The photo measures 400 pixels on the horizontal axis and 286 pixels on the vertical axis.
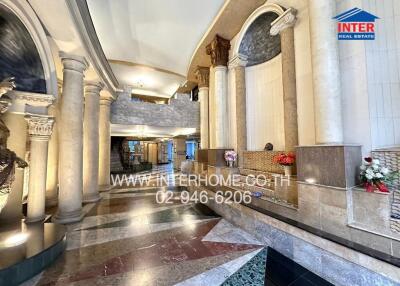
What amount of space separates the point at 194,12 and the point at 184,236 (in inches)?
256

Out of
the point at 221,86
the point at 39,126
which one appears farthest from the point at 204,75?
the point at 39,126

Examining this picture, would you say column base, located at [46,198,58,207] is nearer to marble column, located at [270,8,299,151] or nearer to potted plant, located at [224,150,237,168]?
potted plant, located at [224,150,237,168]

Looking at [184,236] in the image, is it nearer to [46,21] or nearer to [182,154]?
[46,21]

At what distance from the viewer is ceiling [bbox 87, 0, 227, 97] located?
5.64 metres

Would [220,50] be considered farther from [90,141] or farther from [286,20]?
[90,141]

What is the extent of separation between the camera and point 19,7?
120 inches

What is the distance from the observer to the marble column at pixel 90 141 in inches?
220

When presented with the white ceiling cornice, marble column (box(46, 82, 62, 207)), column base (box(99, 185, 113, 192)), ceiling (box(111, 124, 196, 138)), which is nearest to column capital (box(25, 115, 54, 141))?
the white ceiling cornice

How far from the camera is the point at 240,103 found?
6.29 m

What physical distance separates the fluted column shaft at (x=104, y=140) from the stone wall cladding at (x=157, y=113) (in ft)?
1.70

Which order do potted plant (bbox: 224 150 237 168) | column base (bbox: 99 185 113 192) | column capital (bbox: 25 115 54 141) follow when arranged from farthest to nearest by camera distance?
column base (bbox: 99 185 113 192) < potted plant (bbox: 224 150 237 168) < column capital (bbox: 25 115 54 141)

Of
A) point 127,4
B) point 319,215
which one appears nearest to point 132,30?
point 127,4

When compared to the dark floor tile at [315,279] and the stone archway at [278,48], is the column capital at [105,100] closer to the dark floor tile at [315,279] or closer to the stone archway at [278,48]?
the stone archway at [278,48]

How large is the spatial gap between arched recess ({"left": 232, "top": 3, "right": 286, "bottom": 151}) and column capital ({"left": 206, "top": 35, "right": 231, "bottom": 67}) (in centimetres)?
46
